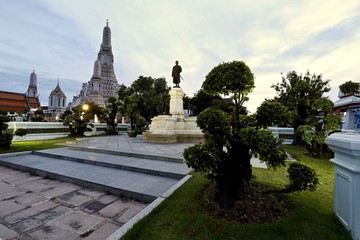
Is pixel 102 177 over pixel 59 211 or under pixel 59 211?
over

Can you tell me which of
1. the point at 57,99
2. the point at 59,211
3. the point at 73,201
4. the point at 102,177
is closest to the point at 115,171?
the point at 102,177

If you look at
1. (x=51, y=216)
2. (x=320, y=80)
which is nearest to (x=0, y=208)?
(x=51, y=216)

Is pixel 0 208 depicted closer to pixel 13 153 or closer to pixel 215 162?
pixel 215 162

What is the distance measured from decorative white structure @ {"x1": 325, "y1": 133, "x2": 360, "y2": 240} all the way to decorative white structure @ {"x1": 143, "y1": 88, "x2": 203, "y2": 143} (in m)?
9.56

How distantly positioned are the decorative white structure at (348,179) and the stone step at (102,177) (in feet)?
10.0

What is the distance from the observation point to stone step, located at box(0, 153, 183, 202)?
416 cm

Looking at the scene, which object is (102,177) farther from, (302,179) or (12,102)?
(12,102)

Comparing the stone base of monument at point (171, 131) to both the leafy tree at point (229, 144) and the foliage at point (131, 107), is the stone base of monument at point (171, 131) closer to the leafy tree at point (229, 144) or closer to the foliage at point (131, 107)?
the foliage at point (131, 107)

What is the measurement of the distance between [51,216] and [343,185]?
15.4 feet

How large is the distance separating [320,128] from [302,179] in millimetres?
7115

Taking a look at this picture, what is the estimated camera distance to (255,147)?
2.62 metres

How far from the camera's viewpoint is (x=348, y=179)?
224 cm

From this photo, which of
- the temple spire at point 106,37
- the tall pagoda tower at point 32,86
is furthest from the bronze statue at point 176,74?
the tall pagoda tower at point 32,86

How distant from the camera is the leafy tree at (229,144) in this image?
2607 mm
